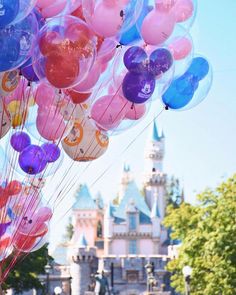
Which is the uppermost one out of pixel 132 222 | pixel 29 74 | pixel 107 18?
pixel 132 222

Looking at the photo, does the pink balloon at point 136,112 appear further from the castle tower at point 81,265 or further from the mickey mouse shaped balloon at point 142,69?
the castle tower at point 81,265

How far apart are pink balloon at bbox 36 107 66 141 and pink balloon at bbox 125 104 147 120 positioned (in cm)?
87

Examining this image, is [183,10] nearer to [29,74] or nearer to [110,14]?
[110,14]

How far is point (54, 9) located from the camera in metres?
9.43

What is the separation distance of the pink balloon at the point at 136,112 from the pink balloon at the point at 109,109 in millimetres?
A: 121

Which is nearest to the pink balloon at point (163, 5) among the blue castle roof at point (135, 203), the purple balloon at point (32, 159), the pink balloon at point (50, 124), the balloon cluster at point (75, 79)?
the balloon cluster at point (75, 79)

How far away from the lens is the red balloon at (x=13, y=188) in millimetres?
11219

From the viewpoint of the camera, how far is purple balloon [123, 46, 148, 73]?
391 inches

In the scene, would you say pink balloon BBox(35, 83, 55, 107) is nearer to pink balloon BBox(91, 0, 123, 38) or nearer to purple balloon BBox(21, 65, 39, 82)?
purple balloon BBox(21, 65, 39, 82)

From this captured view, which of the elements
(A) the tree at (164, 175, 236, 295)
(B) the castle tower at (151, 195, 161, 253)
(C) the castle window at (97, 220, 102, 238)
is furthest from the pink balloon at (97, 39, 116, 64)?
(C) the castle window at (97, 220, 102, 238)

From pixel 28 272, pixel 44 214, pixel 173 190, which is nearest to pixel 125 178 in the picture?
pixel 173 190

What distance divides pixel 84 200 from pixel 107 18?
68.4 m

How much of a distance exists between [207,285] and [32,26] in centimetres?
2295

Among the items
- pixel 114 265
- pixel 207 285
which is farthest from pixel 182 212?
pixel 114 265
